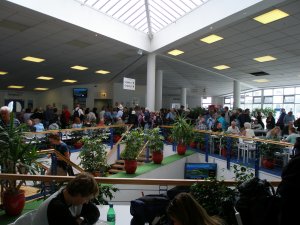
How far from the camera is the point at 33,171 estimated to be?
12.4 ft

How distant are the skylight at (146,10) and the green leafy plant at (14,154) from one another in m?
6.64

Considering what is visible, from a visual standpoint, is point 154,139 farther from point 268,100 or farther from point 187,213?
point 268,100

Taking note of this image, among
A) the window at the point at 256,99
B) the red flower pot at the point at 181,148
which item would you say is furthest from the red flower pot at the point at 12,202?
the window at the point at 256,99

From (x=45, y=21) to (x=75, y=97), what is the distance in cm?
1319

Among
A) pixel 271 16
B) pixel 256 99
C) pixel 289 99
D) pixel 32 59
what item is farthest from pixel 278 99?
pixel 32 59

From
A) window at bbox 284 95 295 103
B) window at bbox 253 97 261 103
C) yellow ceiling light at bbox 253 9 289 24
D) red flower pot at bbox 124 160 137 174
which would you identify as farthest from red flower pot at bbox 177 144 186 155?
window at bbox 253 97 261 103

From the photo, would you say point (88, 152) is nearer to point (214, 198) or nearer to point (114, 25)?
point (214, 198)

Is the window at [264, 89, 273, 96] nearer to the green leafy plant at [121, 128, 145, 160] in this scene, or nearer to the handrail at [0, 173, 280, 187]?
the green leafy plant at [121, 128, 145, 160]

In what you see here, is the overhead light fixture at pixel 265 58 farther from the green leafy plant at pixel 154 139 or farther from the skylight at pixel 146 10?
the green leafy plant at pixel 154 139

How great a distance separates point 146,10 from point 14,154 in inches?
337

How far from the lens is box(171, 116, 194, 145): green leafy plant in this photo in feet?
30.5

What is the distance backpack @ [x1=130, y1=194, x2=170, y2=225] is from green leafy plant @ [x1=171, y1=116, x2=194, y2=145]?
653 cm

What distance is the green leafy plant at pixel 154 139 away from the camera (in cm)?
830

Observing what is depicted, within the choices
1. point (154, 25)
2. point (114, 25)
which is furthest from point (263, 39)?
point (114, 25)
